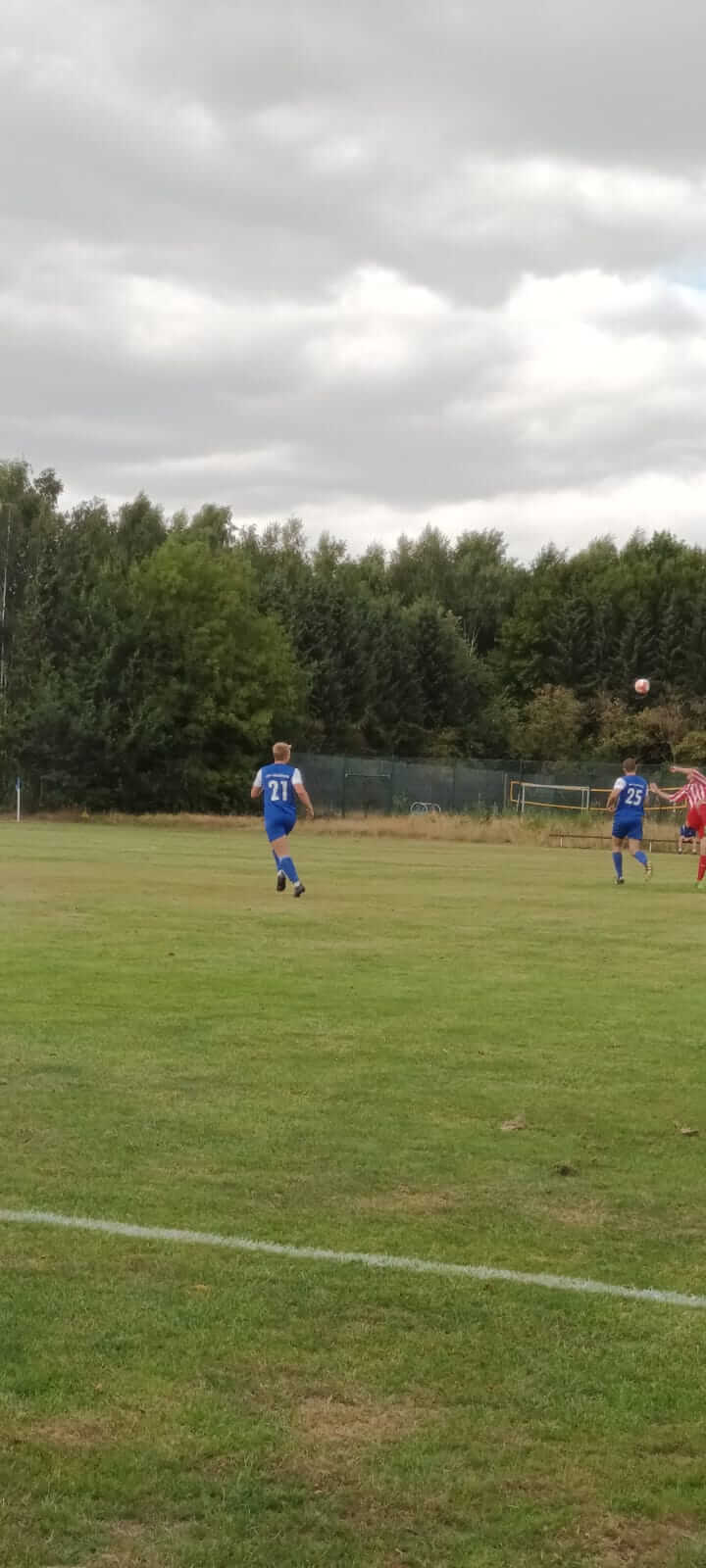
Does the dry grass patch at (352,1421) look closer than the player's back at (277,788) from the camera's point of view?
Yes

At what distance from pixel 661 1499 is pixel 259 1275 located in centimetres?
175

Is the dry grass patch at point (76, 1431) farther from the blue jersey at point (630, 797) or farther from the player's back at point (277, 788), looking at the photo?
the blue jersey at point (630, 797)

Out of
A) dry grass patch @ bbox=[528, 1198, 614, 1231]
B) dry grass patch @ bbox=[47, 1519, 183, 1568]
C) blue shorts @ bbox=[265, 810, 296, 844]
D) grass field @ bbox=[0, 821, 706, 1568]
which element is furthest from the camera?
blue shorts @ bbox=[265, 810, 296, 844]

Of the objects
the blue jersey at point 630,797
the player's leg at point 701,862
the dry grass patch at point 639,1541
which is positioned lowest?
the dry grass patch at point 639,1541

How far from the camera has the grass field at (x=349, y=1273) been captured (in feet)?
11.4

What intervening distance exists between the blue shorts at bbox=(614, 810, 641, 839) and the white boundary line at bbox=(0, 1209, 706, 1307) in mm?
18766

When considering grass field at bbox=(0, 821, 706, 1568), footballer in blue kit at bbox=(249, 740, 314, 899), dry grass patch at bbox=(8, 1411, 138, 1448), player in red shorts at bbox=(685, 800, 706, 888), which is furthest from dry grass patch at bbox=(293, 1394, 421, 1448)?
player in red shorts at bbox=(685, 800, 706, 888)

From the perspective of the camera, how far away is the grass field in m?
3.48

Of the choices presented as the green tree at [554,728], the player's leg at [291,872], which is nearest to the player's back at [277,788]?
the player's leg at [291,872]

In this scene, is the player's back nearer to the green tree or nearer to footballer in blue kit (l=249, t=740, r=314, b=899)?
footballer in blue kit (l=249, t=740, r=314, b=899)

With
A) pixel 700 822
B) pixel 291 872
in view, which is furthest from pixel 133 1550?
pixel 700 822

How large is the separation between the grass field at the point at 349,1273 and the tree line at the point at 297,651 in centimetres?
4962

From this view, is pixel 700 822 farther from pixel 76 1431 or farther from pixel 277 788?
pixel 76 1431

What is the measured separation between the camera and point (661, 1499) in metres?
3.56
